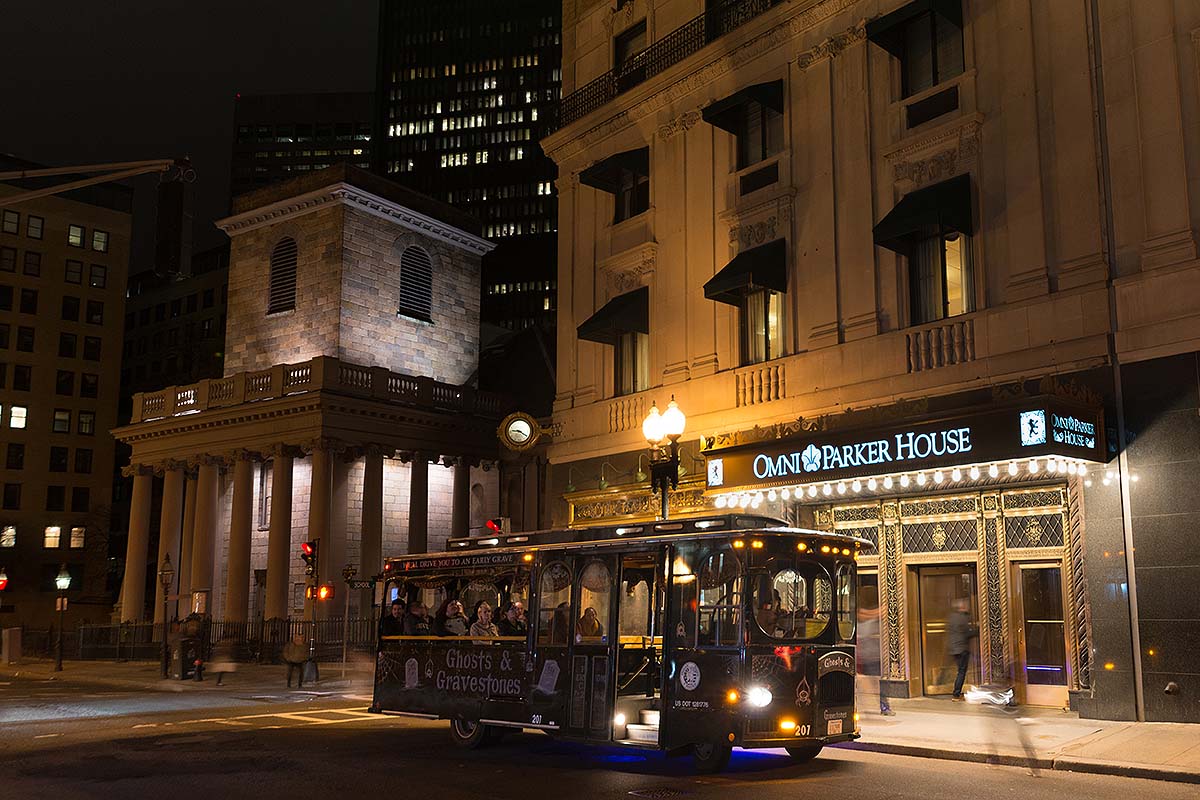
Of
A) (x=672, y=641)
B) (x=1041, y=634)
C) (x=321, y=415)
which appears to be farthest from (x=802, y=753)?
(x=321, y=415)

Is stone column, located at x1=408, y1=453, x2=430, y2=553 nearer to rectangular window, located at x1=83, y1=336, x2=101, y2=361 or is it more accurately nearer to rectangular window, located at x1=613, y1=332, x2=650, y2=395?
rectangular window, located at x1=613, y1=332, x2=650, y2=395

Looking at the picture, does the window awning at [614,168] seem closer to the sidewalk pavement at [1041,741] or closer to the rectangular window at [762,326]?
the rectangular window at [762,326]

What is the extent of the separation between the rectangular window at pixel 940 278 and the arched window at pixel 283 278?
105 feet

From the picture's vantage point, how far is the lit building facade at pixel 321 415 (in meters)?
41.8

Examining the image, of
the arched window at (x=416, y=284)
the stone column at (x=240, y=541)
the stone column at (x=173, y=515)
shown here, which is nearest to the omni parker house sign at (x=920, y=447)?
the stone column at (x=240, y=541)

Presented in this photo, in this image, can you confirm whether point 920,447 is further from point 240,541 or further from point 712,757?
point 240,541

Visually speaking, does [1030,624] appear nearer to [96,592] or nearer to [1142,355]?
[1142,355]

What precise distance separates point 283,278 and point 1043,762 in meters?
40.2

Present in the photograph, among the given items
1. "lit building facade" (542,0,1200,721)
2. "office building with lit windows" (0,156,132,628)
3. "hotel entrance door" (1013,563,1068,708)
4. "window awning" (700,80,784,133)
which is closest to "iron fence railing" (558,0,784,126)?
"lit building facade" (542,0,1200,721)

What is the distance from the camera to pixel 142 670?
124 feet

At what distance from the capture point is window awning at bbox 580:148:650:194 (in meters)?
27.6

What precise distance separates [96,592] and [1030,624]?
82.6 metres

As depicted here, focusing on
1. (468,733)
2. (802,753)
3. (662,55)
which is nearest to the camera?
(802,753)

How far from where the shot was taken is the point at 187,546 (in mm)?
46844
